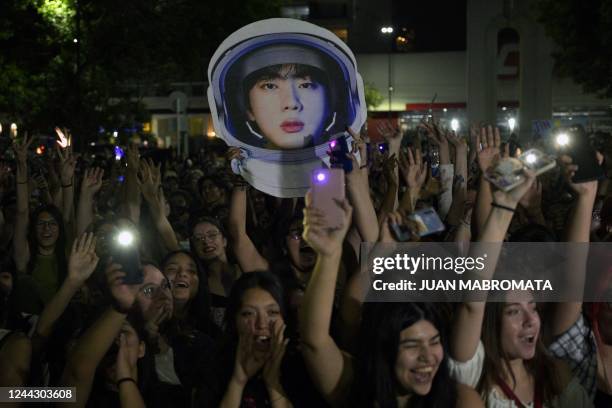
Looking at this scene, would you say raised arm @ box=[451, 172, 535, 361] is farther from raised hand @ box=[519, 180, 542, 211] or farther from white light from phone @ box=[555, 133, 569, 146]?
raised hand @ box=[519, 180, 542, 211]

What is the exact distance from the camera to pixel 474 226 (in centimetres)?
433

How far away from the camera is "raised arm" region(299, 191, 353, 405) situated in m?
3.33

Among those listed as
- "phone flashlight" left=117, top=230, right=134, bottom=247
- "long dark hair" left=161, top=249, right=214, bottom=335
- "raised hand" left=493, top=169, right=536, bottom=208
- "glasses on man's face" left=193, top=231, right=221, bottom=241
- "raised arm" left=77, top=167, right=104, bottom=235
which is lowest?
"long dark hair" left=161, top=249, right=214, bottom=335

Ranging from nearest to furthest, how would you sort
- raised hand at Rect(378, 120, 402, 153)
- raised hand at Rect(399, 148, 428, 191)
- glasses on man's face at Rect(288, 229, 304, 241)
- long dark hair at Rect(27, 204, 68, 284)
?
raised hand at Rect(399, 148, 428, 191), glasses on man's face at Rect(288, 229, 304, 241), raised hand at Rect(378, 120, 402, 153), long dark hair at Rect(27, 204, 68, 284)

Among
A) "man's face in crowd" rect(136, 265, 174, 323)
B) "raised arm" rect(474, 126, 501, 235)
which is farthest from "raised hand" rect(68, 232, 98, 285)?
"raised arm" rect(474, 126, 501, 235)

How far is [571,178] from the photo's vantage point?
373 cm

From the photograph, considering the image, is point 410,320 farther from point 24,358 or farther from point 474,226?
point 24,358

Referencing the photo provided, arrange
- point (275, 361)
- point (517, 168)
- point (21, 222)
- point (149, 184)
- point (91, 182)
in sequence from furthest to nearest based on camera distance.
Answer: point (149, 184)
point (91, 182)
point (21, 222)
point (275, 361)
point (517, 168)

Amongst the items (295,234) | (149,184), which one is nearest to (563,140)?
(295,234)

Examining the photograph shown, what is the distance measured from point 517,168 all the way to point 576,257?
93 centimetres

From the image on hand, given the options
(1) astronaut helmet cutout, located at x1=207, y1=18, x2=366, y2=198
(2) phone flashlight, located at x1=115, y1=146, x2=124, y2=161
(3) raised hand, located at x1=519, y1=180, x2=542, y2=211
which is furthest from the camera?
(2) phone flashlight, located at x1=115, y1=146, x2=124, y2=161

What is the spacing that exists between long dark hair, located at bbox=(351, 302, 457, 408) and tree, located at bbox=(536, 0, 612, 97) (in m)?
26.2

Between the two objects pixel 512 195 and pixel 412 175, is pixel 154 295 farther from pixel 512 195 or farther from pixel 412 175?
pixel 512 195

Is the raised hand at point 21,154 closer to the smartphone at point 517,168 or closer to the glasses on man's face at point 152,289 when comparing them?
the glasses on man's face at point 152,289
